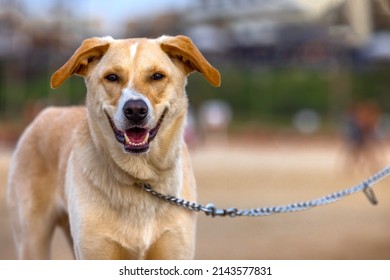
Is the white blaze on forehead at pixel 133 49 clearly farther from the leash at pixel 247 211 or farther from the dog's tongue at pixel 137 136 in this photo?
the leash at pixel 247 211

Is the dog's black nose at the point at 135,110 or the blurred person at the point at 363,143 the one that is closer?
the dog's black nose at the point at 135,110

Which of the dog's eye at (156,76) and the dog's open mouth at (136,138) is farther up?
the dog's eye at (156,76)

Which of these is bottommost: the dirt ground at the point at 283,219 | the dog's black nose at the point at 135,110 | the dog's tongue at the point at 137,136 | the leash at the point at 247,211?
the leash at the point at 247,211

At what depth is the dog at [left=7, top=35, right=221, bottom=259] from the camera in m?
4.32

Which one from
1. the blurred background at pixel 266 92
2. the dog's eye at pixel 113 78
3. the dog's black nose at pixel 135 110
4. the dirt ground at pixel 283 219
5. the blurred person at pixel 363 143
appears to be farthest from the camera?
the blurred person at pixel 363 143

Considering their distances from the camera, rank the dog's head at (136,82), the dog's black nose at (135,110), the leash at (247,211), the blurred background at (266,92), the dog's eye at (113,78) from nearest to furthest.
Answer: the dog's black nose at (135,110)
the dog's head at (136,82)
the dog's eye at (113,78)
the leash at (247,211)
the blurred background at (266,92)

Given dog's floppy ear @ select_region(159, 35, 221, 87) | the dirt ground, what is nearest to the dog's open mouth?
dog's floppy ear @ select_region(159, 35, 221, 87)

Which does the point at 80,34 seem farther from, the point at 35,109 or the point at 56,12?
the point at 35,109

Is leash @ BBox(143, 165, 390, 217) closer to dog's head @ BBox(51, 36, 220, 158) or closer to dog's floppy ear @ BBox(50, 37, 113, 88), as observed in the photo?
dog's head @ BBox(51, 36, 220, 158)

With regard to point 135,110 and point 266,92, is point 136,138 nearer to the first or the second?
point 135,110

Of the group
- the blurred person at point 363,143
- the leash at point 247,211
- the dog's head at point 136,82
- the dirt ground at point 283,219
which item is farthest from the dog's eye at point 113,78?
the blurred person at point 363,143

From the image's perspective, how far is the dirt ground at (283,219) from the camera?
9.79 metres

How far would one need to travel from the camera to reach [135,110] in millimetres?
4145
